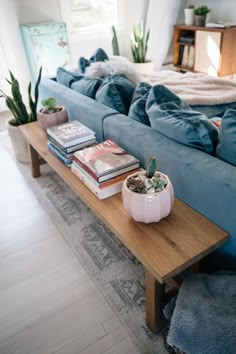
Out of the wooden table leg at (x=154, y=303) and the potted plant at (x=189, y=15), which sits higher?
the potted plant at (x=189, y=15)

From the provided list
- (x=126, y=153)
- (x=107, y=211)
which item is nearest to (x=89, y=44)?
(x=126, y=153)

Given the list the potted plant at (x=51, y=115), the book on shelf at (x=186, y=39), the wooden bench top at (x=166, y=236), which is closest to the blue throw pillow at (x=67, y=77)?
the potted plant at (x=51, y=115)

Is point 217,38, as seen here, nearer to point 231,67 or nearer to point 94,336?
point 231,67

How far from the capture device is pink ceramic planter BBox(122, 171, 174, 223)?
41.5 inches

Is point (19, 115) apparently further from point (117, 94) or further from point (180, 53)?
point (180, 53)

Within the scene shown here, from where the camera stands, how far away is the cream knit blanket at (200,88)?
2033mm

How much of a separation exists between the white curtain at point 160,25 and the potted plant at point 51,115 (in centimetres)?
276

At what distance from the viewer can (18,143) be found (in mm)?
2350

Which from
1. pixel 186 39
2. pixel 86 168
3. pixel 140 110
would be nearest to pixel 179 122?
pixel 140 110

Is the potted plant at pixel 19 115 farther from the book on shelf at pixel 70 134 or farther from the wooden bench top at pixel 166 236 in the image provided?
the wooden bench top at pixel 166 236

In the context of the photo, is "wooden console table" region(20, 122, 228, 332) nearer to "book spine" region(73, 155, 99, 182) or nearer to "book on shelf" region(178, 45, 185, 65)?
"book spine" region(73, 155, 99, 182)

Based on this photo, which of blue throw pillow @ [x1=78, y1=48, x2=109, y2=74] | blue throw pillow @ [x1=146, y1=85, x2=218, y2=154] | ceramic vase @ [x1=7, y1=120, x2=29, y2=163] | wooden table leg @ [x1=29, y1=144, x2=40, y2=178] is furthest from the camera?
blue throw pillow @ [x1=78, y1=48, x2=109, y2=74]

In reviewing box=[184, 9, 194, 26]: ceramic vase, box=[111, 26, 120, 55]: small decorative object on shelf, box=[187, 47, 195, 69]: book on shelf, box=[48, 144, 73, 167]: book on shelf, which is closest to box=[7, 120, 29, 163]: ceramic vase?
box=[48, 144, 73, 167]: book on shelf

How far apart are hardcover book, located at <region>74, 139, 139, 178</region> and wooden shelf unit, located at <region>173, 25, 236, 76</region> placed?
2710 mm
